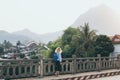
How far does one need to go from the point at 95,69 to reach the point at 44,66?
7.45 m

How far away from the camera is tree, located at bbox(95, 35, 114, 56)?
63000mm

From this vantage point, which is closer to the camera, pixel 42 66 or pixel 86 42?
pixel 42 66

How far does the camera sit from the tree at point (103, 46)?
2480 inches

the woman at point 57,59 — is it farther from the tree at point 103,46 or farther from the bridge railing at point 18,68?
the tree at point 103,46

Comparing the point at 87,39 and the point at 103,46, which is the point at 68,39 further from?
the point at 103,46

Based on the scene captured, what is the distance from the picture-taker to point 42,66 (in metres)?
19.2

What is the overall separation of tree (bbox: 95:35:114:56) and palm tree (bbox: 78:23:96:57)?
0.93 meters

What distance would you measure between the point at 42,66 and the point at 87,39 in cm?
4641

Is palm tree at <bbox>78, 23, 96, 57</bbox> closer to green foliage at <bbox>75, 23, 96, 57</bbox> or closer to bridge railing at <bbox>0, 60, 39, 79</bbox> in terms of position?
green foliage at <bbox>75, 23, 96, 57</bbox>

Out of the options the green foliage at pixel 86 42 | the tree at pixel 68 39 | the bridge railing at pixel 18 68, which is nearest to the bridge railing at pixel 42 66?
the bridge railing at pixel 18 68

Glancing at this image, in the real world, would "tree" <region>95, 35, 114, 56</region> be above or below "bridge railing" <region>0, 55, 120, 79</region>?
above

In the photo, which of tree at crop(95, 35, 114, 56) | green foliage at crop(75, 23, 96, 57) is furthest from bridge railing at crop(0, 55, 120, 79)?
tree at crop(95, 35, 114, 56)

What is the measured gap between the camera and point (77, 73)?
23.0m

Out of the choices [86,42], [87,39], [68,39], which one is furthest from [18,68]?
[68,39]
